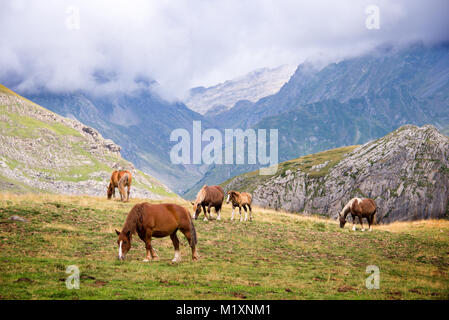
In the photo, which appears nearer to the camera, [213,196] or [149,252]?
[149,252]

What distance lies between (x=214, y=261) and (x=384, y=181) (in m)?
78.4

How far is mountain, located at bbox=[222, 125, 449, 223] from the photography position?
3078 inches

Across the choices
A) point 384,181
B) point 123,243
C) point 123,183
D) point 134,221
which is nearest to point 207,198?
point 123,183

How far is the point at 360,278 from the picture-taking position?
1780cm

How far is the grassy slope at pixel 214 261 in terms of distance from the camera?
46.4 ft

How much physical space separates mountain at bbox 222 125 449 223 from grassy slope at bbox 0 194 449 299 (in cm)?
4972
